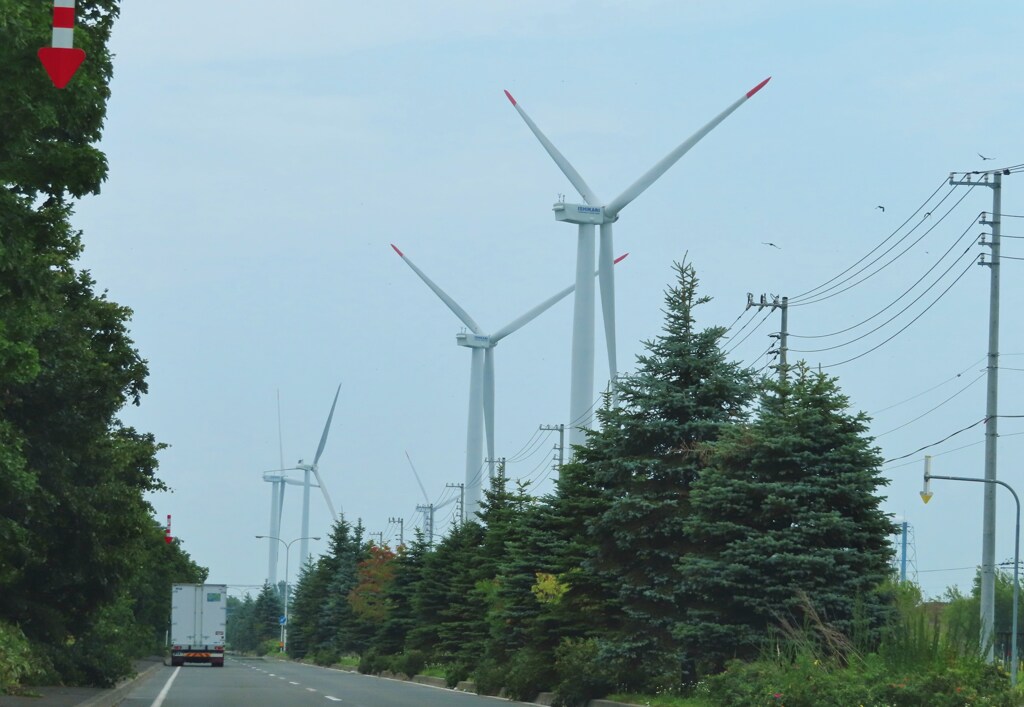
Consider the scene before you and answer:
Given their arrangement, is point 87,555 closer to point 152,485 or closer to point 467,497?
point 152,485

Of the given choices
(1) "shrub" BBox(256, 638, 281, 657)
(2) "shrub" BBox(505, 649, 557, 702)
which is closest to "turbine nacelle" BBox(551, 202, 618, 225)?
(2) "shrub" BBox(505, 649, 557, 702)

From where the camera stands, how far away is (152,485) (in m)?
35.5

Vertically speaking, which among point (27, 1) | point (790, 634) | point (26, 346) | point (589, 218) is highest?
point (589, 218)

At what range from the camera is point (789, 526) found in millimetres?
25766

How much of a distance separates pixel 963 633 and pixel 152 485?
20828mm

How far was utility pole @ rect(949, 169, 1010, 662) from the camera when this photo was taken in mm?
35688

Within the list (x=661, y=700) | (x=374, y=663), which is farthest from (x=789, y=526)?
(x=374, y=663)

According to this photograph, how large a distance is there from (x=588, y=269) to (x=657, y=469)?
22.2m

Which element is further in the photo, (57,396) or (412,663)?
(412,663)

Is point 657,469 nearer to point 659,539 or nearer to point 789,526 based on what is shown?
point 659,539

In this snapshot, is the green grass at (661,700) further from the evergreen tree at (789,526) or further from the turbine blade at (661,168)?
the turbine blade at (661,168)

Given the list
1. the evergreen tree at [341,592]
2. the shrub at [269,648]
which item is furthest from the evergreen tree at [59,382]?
the shrub at [269,648]

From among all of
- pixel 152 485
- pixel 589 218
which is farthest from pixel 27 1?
pixel 589 218

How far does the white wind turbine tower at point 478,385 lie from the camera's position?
224 ft
